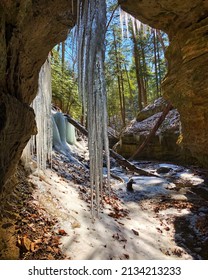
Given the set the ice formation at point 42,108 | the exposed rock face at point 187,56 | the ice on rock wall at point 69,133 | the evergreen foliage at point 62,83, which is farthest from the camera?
the evergreen foliage at point 62,83

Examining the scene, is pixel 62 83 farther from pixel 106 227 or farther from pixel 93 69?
pixel 106 227

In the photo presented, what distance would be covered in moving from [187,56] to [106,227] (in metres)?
3.81

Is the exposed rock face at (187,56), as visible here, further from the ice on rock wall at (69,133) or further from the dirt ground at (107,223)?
the ice on rock wall at (69,133)

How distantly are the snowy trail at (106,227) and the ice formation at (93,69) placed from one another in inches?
26.3

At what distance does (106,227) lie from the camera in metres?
3.91

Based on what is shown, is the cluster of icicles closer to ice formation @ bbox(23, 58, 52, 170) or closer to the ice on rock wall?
ice formation @ bbox(23, 58, 52, 170)

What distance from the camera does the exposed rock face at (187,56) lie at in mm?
3978

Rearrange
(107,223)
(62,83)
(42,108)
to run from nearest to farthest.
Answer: (107,223) < (42,108) < (62,83)

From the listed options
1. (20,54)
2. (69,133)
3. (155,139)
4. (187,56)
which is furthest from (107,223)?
(155,139)

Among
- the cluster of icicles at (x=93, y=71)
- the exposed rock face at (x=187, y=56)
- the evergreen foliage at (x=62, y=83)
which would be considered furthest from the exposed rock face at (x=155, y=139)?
the cluster of icicles at (x=93, y=71)

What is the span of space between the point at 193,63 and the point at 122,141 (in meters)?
9.22

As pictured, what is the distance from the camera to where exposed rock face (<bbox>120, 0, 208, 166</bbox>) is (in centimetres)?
398

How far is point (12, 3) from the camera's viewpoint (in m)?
2.47

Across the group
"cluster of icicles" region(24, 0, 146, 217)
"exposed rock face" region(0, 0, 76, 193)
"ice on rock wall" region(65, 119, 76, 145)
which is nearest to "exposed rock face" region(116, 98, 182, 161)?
"ice on rock wall" region(65, 119, 76, 145)
